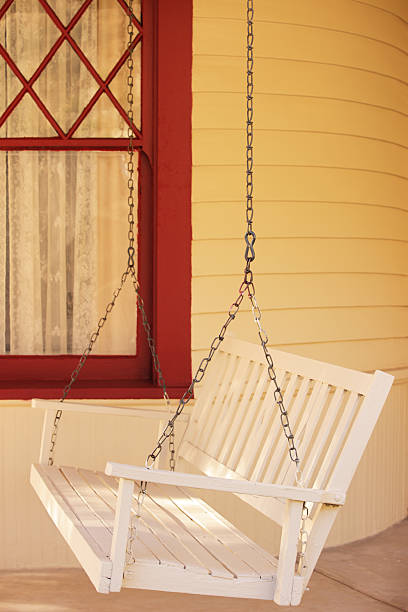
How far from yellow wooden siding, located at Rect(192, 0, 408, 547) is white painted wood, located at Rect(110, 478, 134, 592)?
2043 millimetres

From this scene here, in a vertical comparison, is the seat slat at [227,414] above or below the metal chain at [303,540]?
above

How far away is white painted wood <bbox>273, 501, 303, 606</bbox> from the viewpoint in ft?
8.59

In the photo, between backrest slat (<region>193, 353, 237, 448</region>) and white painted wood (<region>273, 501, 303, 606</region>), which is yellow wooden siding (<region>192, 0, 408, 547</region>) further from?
white painted wood (<region>273, 501, 303, 606</region>)

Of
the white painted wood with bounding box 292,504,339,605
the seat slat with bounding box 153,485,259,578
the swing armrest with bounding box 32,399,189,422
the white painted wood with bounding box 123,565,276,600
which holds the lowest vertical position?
the white painted wood with bounding box 123,565,276,600

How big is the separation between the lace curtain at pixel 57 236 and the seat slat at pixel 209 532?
1.30 m

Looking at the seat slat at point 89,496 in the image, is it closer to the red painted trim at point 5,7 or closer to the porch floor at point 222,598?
the porch floor at point 222,598

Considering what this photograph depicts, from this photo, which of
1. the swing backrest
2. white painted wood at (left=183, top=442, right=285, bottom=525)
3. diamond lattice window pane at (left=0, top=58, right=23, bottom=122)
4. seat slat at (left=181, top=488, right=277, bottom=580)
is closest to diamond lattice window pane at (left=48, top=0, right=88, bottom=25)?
diamond lattice window pane at (left=0, top=58, right=23, bottom=122)

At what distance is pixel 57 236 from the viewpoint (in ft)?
15.3

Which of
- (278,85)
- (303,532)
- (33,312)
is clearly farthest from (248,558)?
(278,85)

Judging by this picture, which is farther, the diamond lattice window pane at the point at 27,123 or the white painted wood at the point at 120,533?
the diamond lattice window pane at the point at 27,123

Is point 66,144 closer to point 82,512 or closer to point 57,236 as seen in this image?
point 57,236

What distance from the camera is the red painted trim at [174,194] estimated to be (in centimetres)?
452

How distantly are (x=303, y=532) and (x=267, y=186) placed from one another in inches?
91.6

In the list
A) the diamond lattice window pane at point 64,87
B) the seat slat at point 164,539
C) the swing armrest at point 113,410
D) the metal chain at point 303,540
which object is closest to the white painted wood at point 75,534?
the seat slat at point 164,539
